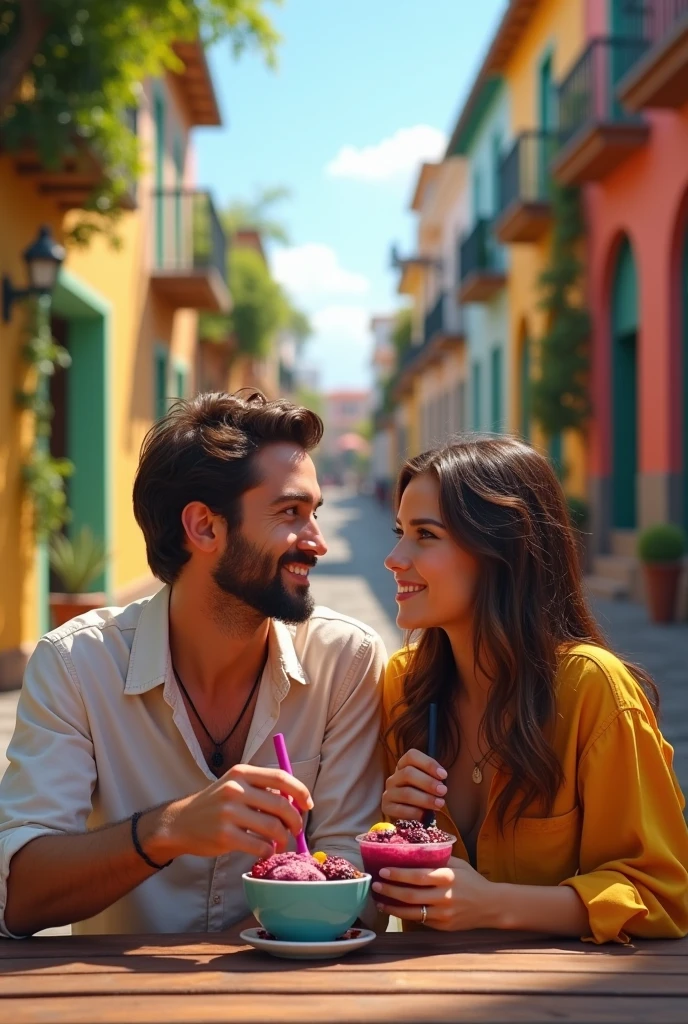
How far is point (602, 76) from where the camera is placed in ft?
48.6

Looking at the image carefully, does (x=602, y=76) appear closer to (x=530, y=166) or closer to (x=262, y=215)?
(x=530, y=166)

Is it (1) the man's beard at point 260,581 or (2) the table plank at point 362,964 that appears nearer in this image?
(2) the table plank at point 362,964

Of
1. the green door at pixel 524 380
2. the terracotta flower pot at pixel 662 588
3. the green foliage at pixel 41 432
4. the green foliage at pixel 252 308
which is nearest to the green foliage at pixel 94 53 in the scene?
the green foliage at pixel 41 432

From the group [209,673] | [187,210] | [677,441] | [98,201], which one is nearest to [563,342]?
[677,441]

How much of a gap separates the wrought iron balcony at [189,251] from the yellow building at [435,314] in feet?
20.7

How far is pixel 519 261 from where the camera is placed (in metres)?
20.2

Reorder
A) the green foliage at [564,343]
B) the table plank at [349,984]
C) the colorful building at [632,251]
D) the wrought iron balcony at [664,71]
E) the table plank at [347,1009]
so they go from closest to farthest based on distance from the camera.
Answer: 1. the table plank at [347,1009]
2. the table plank at [349,984]
3. the wrought iron balcony at [664,71]
4. the colorful building at [632,251]
5. the green foliage at [564,343]

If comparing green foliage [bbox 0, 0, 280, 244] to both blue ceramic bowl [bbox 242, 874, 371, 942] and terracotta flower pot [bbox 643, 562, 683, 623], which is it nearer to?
terracotta flower pot [bbox 643, 562, 683, 623]

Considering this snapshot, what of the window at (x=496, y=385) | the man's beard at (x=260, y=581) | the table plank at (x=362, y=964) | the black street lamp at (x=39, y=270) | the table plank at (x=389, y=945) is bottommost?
the table plank at (x=389, y=945)

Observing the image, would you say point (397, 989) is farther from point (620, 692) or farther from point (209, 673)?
point (209, 673)

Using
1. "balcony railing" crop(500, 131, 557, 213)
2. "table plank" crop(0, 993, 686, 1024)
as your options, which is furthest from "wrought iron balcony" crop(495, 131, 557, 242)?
"table plank" crop(0, 993, 686, 1024)

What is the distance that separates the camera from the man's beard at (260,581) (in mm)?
2580

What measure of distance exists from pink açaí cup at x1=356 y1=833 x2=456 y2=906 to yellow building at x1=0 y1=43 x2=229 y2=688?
24.9 ft

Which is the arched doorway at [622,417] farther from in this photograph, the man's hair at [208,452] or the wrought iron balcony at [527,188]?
the man's hair at [208,452]
